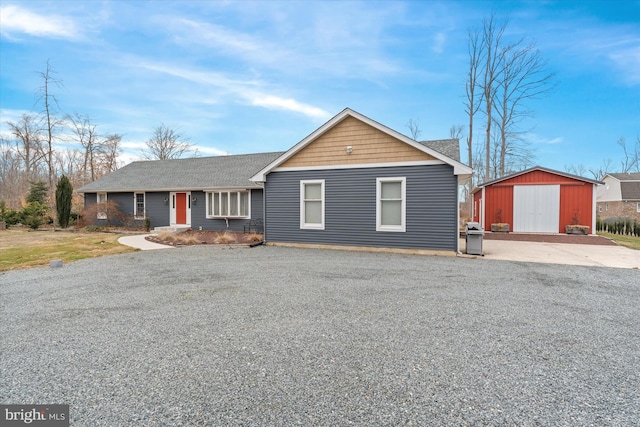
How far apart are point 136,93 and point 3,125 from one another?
15579 mm

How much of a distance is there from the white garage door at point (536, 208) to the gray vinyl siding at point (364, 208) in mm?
9863

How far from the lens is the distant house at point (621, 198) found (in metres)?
31.6

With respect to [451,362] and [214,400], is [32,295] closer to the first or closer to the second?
[214,400]

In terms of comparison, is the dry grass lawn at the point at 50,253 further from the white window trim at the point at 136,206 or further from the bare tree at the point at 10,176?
the bare tree at the point at 10,176

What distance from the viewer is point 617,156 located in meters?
38.6

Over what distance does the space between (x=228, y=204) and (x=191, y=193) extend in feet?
8.11

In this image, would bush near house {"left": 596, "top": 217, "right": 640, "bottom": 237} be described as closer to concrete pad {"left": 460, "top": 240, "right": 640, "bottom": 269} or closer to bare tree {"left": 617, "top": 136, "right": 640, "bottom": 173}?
concrete pad {"left": 460, "top": 240, "right": 640, "bottom": 269}

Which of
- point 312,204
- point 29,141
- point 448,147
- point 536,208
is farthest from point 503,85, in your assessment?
point 29,141

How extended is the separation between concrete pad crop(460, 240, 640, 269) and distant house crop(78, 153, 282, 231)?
10551mm

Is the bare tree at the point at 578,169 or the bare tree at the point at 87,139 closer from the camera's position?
the bare tree at the point at 87,139

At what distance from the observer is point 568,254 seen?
10.1 metres

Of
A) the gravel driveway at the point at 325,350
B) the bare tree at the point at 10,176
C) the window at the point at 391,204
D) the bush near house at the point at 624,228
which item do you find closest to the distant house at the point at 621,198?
the bush near house at the point at 624,228

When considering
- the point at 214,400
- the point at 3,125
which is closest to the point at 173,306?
the point at 214,400

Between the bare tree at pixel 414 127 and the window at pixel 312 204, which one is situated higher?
the bare tree at pixel 414 127
